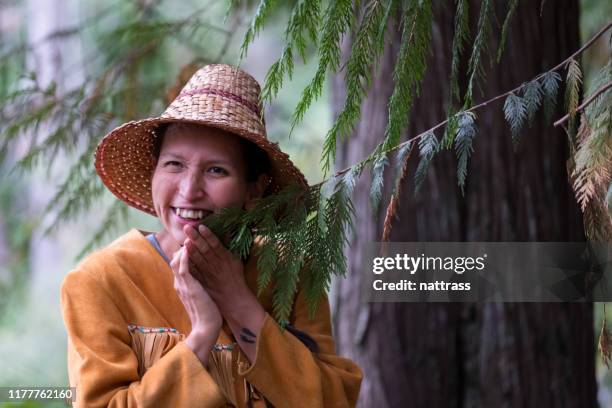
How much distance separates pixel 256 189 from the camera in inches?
90.4

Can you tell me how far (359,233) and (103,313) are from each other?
1591 millimetres

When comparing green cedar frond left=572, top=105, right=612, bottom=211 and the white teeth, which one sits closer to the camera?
green cedar frond left=572, top=105, right=612, bottom=211

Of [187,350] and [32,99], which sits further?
[32,99]

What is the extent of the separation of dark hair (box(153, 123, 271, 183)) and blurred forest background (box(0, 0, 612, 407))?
31cm

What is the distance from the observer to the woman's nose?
208 cm

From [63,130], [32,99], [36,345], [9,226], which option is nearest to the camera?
[63,130]

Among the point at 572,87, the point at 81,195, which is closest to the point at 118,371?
the point at 572,87

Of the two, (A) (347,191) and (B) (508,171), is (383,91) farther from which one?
(A) (347,191)

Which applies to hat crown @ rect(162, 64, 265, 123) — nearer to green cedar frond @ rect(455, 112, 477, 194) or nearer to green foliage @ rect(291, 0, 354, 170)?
green foliage @ rect(291, 0, 354, 170)

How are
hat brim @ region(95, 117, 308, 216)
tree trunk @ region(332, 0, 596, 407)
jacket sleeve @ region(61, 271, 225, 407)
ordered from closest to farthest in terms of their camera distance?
1. jacket sleeve @ region(61, 271, 225, 407)
2. hat brim @ region(95, 117, 308, 216)
3. tree trunk @ region(332, 0, 596, 407)

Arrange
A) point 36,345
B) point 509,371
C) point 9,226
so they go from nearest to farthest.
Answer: point 509,371
point 36,345
point 9,226

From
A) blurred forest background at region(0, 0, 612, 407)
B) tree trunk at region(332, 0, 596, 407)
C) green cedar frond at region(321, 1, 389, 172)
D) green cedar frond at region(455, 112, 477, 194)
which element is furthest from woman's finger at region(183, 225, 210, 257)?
tree trunk at region(332, 0, 596, 407)

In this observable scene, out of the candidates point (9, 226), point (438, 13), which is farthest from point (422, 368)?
point (9, 226)

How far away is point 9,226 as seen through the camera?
9961 millimetres
